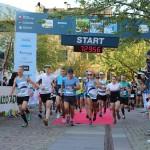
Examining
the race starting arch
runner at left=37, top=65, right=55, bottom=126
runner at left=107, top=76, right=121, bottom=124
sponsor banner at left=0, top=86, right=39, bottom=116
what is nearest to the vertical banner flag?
the race starting arch

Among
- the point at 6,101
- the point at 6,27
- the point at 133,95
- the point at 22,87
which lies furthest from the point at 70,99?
the point at 6,27

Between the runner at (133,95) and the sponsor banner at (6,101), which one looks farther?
the runner at (133,95)

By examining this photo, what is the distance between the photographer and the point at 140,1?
13453 mm

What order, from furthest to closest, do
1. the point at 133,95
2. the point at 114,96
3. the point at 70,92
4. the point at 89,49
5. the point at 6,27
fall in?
the point at 6,27 → the point at 133,95 → the point at 89,49 → the point at 114,96 → the point at 70,92

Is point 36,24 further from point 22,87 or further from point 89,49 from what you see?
point 22,87

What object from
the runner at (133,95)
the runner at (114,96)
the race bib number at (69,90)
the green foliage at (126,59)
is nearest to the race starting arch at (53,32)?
the runner at (114,96)

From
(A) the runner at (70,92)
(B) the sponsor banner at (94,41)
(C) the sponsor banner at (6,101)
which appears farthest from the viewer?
(B) the sponsor banner at (94,41)

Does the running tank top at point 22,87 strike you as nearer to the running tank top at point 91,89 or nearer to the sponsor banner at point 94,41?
the running tank top at point 91,89

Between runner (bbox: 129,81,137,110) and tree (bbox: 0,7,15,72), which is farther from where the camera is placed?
tree (bbox: 0,7,15,72)

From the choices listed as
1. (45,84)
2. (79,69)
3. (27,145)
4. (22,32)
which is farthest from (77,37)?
(79,69)

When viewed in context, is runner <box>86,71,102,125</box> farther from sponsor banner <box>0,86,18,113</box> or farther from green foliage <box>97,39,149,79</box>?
green foliage <box>97,39,149,79</box>

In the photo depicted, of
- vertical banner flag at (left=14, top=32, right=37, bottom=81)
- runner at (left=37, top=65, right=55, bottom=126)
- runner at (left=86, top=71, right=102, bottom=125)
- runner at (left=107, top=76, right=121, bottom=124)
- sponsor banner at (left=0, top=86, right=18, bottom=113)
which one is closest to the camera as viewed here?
runner at (left=37, top=65, right=55, bottom=126)

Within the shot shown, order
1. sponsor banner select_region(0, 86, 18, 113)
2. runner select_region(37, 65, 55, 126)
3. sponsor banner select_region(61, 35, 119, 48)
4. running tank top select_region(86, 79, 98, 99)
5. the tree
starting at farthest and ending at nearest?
the tree, sponsor banner select_region(61, 35, 119, 48), sponsor banner select_region(0, 86, 18, 113), running tank top select_region(86, 79, 98, 99), runner select_region(37, 65, 55, 126)

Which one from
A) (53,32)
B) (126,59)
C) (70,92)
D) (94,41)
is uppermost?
(53,32)
